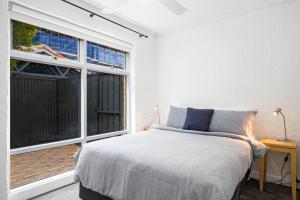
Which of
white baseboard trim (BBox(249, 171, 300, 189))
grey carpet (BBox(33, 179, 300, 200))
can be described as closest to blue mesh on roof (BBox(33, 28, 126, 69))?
grey carpet (BBox(33, 179, 300, 200))

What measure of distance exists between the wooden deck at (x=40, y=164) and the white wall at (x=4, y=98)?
369 millimetres

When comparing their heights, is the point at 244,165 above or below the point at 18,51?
below

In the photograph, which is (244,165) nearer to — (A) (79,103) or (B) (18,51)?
(A) (79,103)

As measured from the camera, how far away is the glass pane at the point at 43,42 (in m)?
2.24

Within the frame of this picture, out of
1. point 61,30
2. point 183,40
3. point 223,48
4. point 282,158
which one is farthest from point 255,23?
point 61,30

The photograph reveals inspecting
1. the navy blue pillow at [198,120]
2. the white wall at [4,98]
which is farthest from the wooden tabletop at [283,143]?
the white wall at [4,98]

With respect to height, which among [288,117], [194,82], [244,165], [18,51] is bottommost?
[244,165]

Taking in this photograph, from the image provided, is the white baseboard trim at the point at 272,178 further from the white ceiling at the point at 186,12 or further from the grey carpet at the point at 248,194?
the white ceiling at the point at 186,12

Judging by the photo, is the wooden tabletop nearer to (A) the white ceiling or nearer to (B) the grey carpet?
(B) the grey carpet

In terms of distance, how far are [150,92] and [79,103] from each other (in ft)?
4.76

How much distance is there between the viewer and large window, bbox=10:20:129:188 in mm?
2299

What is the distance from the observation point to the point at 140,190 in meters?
1.52

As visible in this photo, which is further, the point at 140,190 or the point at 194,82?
the point at 194,82

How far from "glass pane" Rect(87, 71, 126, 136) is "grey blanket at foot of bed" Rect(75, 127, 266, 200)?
41.3 inches
